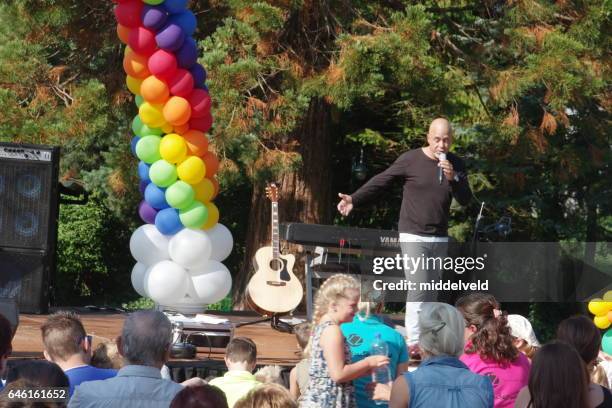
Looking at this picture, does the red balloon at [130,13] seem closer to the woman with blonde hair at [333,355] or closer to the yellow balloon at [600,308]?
the yellow balloon at [600,308]

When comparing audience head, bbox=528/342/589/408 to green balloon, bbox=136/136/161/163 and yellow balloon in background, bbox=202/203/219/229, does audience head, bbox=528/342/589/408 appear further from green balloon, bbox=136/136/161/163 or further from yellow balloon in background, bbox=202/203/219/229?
green balloon, bbox=136/136/161/163

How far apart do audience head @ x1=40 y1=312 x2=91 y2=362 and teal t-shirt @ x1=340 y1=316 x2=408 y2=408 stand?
119 cm

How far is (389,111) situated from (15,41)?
16.7ft

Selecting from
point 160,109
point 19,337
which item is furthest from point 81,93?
point 19,337

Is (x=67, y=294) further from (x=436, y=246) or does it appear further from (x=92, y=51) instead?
(x=436, y=246)

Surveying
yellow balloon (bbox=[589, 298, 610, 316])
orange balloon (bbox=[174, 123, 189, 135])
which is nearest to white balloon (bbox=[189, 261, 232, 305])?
orange balloon (bbox=[174, 123, 189, 135])

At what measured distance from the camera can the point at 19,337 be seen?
712 centimetres

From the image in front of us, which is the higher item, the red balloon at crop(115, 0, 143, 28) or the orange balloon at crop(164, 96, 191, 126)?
the red balloon at crop(115, 0, 143, 28)

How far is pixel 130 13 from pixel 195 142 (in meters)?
1.11

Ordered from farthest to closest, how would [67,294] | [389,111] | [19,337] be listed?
[67,294]
[389,111]
[19,337]

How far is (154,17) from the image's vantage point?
7863mm

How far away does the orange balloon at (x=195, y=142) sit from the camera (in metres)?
7.96

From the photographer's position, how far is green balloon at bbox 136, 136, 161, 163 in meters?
7.98

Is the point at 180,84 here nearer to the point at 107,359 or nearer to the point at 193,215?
the point at 193,215
